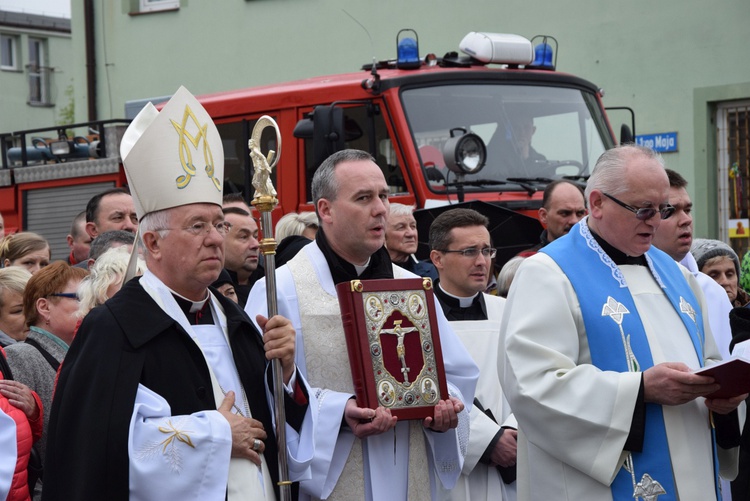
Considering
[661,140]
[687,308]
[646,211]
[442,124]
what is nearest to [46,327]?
[646,211]

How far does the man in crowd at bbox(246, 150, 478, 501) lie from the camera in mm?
4891

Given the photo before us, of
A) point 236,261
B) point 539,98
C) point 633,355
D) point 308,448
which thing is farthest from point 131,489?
point 539,98

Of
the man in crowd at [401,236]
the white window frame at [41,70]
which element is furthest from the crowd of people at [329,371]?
the white window frame at [41,70]

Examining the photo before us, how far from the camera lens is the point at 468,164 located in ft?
30.0

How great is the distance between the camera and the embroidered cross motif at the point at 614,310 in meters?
4.84

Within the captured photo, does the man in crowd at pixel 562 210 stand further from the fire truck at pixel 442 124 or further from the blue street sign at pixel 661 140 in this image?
the blue street sign at pixel 661 140

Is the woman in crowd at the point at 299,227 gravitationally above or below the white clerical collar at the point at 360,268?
above

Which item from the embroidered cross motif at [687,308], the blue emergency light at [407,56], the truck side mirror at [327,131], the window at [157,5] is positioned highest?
the window at [157,5]

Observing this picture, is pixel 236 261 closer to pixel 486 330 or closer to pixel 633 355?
pixel 486 330

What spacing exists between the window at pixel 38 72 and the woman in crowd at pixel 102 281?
36.2m

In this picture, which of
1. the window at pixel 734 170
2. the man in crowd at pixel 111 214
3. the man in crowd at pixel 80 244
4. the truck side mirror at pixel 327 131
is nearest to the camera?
the man in crowd at pixel 111 214

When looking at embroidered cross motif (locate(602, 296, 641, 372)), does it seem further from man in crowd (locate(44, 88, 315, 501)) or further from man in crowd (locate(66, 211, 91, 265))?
man in crowd (locate(66, 211, 91, 265))

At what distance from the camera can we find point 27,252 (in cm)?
775

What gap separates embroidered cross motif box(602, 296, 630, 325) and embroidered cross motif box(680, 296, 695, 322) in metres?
0.30
